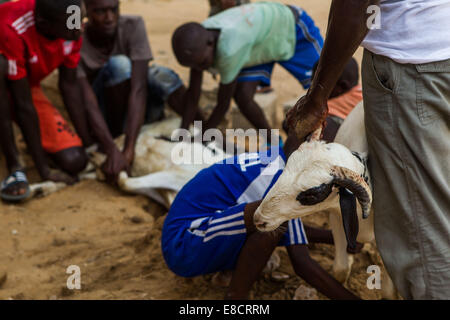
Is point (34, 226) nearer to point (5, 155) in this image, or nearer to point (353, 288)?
point (5, 155)

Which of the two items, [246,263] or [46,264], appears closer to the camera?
[246,263]

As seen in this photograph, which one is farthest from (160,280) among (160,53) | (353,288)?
(160,53)

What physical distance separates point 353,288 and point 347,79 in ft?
4.36

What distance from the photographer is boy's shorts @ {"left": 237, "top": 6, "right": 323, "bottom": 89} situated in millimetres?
4328

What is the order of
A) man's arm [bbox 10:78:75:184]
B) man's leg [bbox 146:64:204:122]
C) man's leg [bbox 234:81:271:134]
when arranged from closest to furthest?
man's arm [bbox 10:78:75:184], man's leg [bbox 234:81:271:134], man's leg [bbox 146:64:204:122]

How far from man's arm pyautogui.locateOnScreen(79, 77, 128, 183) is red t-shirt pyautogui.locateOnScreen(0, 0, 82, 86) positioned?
40cm

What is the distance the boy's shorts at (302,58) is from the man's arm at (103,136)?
1.17 m

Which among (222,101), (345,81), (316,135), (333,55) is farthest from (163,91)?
(333,55)

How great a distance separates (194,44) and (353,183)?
230 centimetres

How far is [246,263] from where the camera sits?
2.51 meters

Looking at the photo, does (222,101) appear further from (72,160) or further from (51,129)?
(51,129)

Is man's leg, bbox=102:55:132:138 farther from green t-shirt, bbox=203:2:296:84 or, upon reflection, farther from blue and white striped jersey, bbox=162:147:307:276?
blue and white striped jersey, bbox=162:147:307:276

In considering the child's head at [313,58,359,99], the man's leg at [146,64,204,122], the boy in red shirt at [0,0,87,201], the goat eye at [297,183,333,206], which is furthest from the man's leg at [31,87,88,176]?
the goat eye at [297,183,333,206]

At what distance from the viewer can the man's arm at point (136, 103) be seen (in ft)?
14.0
